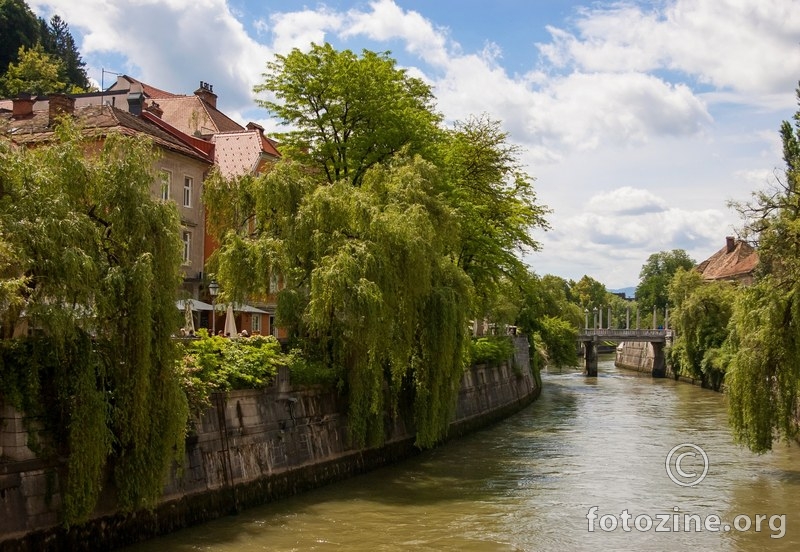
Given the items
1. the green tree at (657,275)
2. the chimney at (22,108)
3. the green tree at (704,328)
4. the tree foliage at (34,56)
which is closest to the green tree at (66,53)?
the tree foliage at (34,56)

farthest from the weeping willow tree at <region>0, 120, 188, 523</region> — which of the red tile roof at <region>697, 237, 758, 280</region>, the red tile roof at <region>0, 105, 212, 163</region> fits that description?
the red tile roof at <region>697, 237, 758, 280</region>

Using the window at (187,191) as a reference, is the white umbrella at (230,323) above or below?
below

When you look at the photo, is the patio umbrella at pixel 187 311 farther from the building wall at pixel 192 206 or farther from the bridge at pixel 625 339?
the bridge at pixel 625 339

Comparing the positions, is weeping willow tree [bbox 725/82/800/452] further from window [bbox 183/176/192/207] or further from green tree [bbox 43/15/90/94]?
green tree [bbox 43/15/90/94]

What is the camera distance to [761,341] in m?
24.1

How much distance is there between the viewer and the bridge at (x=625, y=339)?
8119cm

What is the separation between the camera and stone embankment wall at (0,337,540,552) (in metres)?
14.9

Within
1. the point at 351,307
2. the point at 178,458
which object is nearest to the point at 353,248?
the point at 351,307

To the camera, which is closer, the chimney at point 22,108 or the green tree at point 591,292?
the chimney at point 22,108

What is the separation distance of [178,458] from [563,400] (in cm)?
3725

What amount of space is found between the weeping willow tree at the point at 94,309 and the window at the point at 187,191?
65.5 feet

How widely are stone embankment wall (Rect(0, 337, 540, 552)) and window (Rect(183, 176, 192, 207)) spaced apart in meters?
14.3

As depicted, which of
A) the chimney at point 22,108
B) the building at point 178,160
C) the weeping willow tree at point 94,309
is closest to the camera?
the weeping willow tree at point 94,309

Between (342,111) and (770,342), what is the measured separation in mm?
15980
